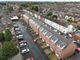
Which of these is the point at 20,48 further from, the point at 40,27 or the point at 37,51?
the point at 40,27

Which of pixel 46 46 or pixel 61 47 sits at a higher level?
pixel 61 47

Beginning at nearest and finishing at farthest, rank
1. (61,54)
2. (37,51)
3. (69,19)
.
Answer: (61,54)
(37,51)
(69,19)

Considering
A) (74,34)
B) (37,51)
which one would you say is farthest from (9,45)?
(74,34)

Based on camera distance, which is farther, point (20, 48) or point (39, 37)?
point (39, 37)

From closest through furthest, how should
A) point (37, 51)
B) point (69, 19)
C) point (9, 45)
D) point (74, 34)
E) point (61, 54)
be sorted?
point (61, 54)
point (9, 45)
point (37, 51)
point (74, 34)
point (69, 19)

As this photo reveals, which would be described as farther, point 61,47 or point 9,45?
point 9,45

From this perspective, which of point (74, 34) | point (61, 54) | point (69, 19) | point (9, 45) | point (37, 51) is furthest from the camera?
point (69, 19)

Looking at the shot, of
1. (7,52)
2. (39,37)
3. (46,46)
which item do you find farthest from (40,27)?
(7,52)

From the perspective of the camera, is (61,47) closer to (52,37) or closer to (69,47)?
(69,47)

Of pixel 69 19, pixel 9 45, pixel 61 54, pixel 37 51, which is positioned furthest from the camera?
pixel 69 19
